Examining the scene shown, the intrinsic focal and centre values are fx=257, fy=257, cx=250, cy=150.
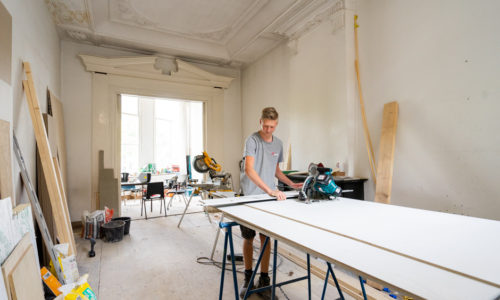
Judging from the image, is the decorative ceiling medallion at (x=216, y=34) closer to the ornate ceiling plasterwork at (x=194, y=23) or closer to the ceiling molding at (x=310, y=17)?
the ornate ceiling plasterwork at (x=194, y=23)

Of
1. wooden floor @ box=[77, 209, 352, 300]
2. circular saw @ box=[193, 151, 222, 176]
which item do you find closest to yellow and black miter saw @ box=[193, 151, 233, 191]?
circular saw @ box=[193, 151, 222, 176]

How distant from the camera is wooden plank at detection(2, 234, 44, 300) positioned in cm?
119

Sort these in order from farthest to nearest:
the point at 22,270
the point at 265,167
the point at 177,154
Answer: the point at 177,154
the point at 265,167
the point at 22,270

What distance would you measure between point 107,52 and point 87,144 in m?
1.75

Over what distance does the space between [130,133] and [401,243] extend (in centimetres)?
857

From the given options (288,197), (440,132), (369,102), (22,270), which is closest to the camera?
(22,270)

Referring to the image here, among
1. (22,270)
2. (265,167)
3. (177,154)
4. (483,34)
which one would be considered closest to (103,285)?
(22,270)

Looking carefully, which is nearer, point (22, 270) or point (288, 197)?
point (22, 270)

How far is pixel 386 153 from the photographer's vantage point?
9.02ft

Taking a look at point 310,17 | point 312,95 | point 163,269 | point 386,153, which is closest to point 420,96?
point 386,153

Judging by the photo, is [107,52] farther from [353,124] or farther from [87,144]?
[353,124]

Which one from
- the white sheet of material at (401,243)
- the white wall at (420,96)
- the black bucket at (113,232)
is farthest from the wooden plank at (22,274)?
the white wall at (420,96)

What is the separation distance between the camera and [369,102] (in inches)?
123

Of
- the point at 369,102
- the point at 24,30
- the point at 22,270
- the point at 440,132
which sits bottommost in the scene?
the point at 22,270
